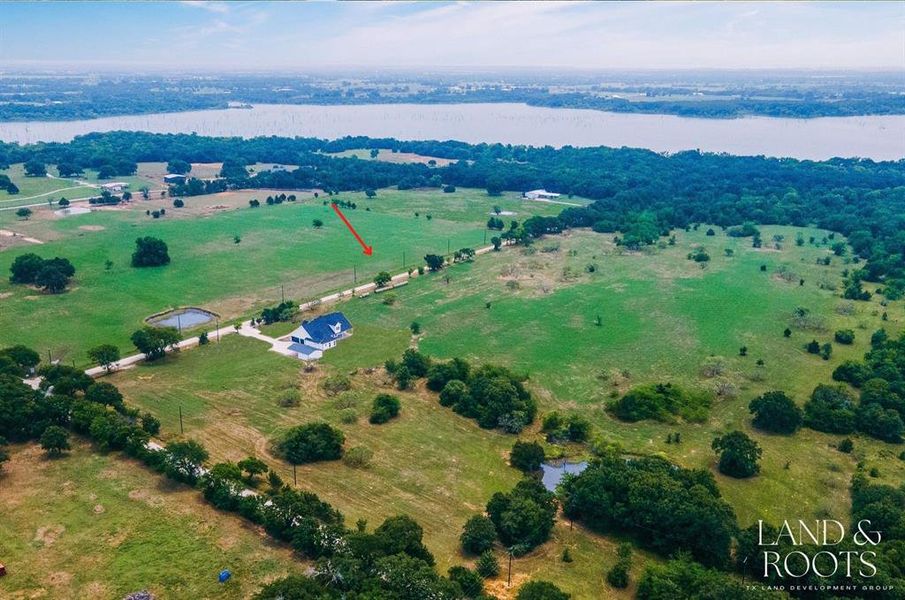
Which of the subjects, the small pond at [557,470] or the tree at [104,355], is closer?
the small pond at [557,470]

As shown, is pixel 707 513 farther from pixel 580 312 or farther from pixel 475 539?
pixel 580 312

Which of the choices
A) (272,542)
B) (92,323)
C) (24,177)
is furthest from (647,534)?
(24,177)

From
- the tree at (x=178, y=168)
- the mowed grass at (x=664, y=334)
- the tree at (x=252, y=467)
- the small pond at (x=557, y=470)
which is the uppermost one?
the tree at (x=178, y=168)

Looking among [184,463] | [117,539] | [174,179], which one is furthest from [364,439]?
[174,179]

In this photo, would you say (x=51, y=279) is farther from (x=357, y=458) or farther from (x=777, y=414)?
(x=777, y=414)

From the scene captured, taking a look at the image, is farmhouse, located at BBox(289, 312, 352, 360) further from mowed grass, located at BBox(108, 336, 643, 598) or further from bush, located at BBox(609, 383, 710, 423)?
bush, located at BBox(609, 383, 710, 423)

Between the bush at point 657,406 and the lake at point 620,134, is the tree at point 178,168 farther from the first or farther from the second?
the bush at point 657,406

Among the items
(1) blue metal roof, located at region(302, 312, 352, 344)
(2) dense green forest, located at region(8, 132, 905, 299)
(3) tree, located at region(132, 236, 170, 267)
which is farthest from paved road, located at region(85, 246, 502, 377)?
(2) dense green forest, located at region(8, 132, 905, 299)

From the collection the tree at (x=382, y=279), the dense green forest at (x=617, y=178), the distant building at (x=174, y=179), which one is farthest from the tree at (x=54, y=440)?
the distant building at (x=174, y=179)
